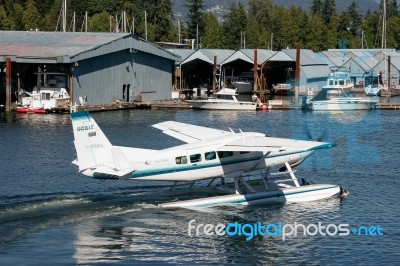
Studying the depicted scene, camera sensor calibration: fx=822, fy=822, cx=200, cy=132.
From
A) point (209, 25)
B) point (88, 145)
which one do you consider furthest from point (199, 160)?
point (209, 25)

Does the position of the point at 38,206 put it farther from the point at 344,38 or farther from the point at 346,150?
the point at 344,38

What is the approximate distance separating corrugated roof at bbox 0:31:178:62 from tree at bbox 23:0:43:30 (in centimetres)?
4173

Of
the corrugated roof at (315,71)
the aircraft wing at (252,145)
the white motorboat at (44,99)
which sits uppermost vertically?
the corrugated roof at (315,71)

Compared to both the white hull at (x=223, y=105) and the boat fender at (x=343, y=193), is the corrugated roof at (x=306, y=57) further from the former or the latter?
the boat fender at (x=343, y=193)

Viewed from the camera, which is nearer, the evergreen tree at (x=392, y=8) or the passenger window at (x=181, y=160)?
the passenger window at (x=181, y=160)

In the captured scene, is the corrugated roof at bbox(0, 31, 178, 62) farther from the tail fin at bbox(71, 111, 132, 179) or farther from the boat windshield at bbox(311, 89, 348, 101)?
the tail fin at bbox(71, 111, 132, 179)

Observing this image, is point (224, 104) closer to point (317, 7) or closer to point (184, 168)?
point (184, 168)

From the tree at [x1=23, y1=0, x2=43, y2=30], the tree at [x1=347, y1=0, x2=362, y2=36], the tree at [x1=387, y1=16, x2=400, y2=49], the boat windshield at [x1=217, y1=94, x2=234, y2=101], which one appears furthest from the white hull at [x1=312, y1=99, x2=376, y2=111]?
the tree at [x1=347, y1=0, x2=362, y2=36]

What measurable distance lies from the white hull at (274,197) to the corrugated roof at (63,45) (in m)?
36.4

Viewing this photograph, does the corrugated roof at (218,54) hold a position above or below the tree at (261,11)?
below

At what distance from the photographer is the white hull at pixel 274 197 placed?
3033cm

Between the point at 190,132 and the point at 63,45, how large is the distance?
126 ft

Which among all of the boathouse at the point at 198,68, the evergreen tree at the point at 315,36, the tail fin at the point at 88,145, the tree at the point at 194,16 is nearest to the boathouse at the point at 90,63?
the boathouse at the point at 198,68

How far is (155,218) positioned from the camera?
28672 millimetres
